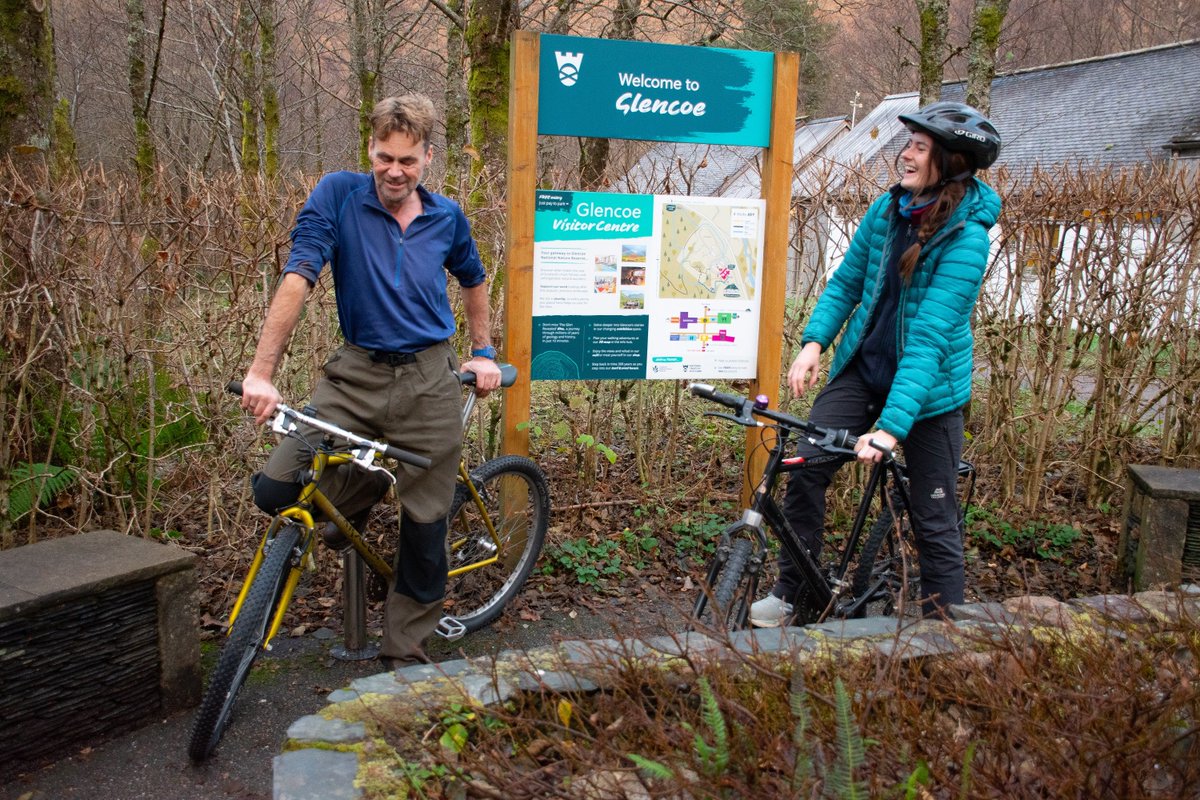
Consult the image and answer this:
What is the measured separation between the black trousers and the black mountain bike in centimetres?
9

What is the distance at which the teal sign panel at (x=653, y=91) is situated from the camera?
14.9 ft

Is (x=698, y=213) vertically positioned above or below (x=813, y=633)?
above

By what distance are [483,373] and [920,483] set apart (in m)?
1.83

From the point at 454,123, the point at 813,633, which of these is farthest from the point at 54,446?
the point at 454,123

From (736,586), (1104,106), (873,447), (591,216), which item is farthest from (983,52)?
(1104,106)

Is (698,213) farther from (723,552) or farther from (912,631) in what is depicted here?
(912,631)

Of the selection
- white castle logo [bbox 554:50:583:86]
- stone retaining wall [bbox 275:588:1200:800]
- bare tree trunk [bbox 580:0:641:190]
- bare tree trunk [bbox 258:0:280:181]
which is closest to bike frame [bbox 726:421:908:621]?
stone retaining wall [bbox 275:588:1200:800]

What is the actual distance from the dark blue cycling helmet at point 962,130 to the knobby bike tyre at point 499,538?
2317 mm

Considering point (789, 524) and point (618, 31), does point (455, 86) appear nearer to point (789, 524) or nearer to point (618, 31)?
point (618, 31)

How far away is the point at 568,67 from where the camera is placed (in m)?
4.54

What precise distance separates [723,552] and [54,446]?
3.11 metres

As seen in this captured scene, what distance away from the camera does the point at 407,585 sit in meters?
3.86

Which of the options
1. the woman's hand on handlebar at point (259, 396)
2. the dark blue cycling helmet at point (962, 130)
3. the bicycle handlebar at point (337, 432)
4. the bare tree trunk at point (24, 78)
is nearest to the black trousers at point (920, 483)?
the dark blue cycling helmet at point (962, 130)

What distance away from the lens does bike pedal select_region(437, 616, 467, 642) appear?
13.9ft
